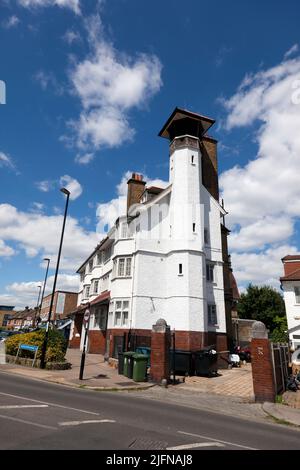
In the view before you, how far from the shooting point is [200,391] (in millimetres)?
14102

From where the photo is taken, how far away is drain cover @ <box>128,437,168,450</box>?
5926 millimetres

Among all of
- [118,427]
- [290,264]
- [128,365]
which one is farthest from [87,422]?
[290,264]

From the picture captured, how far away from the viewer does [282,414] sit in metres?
10.6

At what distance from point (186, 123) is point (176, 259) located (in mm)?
12281

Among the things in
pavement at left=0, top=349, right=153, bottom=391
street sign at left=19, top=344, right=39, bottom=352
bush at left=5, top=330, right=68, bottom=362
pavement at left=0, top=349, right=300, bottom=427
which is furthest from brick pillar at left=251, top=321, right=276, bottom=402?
street sign at left=19, top=344, right=39, bottom=352

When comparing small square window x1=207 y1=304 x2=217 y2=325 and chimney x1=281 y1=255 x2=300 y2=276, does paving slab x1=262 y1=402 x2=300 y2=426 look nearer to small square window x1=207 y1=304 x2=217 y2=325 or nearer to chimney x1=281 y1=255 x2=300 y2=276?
small square window x1=207 y1=304 x2=217 y2=325

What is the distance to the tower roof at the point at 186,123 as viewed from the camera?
2692 centimetres

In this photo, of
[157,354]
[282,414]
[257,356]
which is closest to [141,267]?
[157,354]

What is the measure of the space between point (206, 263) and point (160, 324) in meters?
→ 10.6

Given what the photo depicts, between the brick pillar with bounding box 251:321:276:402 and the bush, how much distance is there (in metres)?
11.6

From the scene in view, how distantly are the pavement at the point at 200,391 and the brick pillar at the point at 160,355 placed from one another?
51cm

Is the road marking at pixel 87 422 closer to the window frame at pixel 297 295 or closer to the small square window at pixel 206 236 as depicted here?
the small square window at pixel 206 236

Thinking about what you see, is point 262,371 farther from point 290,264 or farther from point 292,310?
point 290,264

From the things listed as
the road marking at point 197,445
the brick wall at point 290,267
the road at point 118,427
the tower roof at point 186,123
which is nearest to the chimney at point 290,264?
the brick wall at point 290,267
